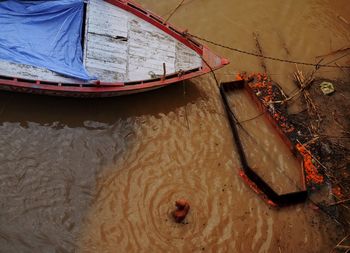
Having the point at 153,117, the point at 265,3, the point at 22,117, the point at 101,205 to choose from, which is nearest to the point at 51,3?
the point at 22,117

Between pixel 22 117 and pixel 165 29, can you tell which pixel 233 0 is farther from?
pixel 22 117

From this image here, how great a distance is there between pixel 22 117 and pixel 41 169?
133 centimetres

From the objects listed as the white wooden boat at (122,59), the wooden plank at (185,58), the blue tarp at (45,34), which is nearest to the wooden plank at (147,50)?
the white wooden boat at (122,59)

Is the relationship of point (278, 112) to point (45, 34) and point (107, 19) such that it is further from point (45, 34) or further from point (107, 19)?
point (45, 34)

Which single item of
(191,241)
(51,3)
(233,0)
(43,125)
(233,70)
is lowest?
(191,241)

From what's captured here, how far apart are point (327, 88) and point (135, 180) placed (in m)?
5.61

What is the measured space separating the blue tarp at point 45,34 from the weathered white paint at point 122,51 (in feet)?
0.57

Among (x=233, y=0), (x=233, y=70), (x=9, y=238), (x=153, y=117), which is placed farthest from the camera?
(x=233, y=0)

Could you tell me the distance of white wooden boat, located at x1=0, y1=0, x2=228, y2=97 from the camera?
7.97 metres

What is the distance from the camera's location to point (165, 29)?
9281 mm

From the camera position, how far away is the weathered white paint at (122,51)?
8.26m

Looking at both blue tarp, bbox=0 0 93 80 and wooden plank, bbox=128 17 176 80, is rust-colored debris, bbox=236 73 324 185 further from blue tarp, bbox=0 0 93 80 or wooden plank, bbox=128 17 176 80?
blue tarp, bbox=0 0 93 80

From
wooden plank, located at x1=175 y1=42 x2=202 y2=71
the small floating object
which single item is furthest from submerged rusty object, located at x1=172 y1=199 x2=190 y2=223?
the small floating object

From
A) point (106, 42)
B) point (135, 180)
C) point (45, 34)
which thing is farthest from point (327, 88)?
point (45, 34)
